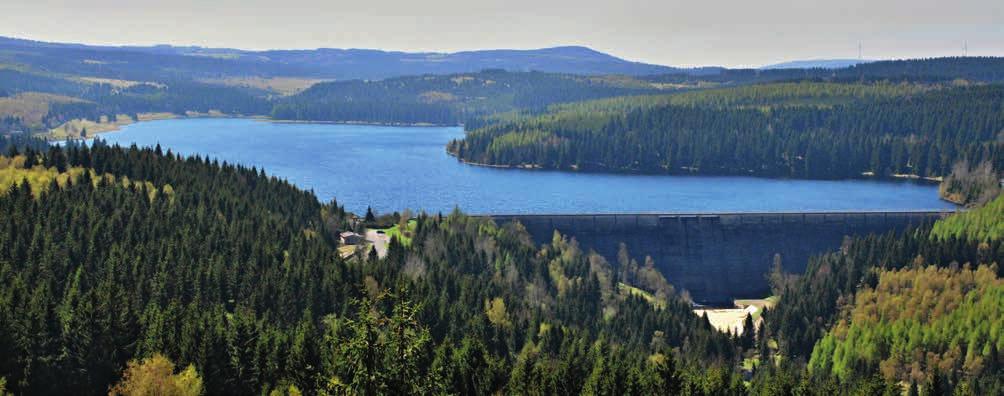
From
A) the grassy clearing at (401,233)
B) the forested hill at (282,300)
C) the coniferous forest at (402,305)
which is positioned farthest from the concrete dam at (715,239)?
the grassy clearing at (401,233)

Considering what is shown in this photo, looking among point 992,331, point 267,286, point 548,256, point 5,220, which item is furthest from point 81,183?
point 992,331

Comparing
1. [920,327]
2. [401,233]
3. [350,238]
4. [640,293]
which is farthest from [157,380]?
[640,293]

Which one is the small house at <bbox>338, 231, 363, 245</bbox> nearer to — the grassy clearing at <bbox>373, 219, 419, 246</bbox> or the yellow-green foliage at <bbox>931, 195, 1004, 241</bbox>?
the grassy clearing at <bbox>373, 219, 419, 246</bbox>

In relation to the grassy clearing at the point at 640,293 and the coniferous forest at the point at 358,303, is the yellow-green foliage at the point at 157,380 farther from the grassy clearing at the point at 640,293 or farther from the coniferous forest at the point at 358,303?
the grassy clearing at the point at 640,293

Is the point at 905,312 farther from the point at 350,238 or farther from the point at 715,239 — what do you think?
the point at 350,238

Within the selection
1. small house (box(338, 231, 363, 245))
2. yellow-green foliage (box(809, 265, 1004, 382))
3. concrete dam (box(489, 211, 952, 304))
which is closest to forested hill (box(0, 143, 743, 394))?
small house (box(338, 231, 363, 245))
